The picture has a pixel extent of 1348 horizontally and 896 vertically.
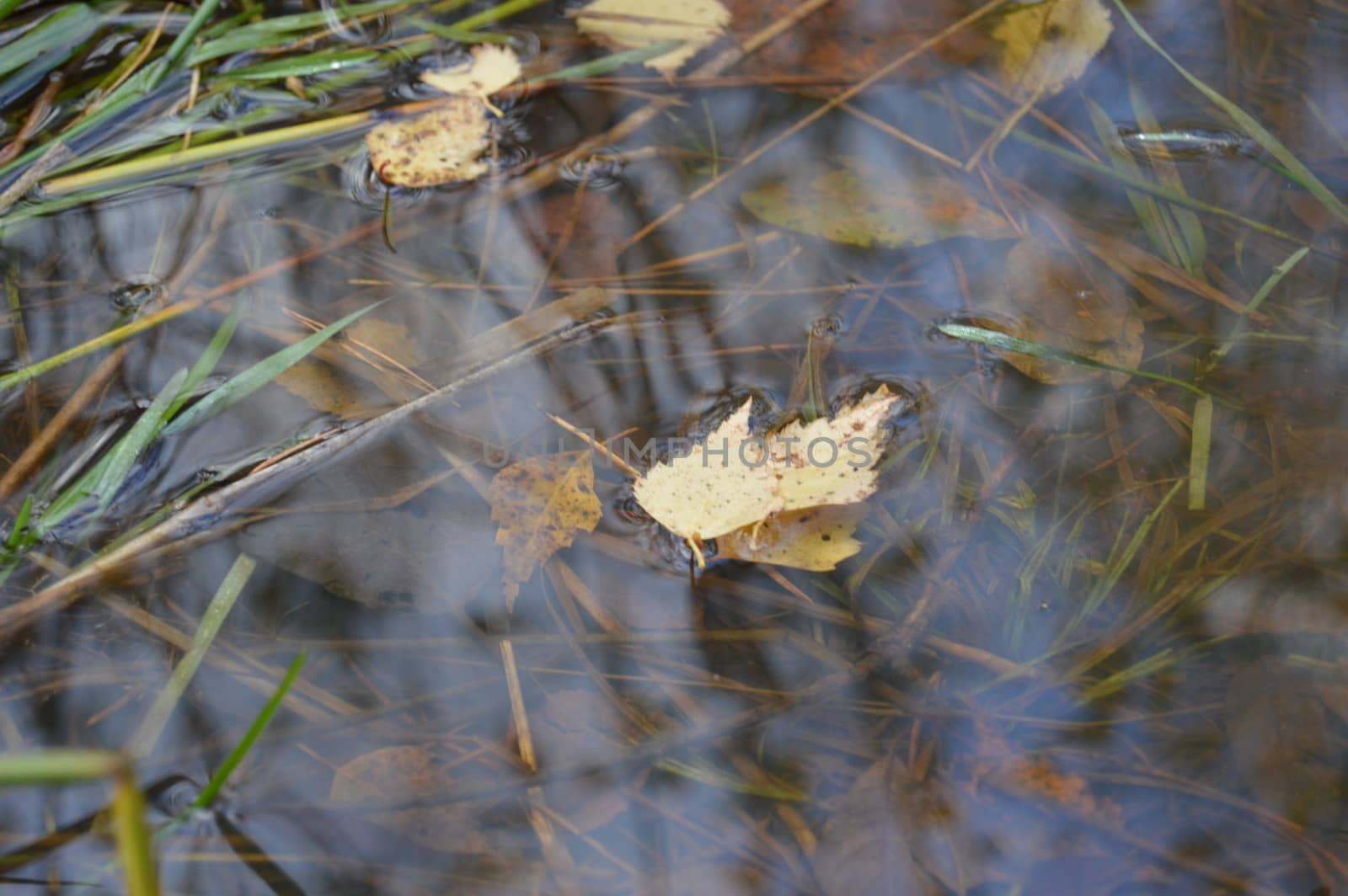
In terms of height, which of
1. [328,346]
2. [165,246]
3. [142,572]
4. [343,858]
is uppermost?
A: [165,246]

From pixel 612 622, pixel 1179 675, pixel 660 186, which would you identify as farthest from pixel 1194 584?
pixel 660 186

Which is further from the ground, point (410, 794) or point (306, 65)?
point (306, 65)

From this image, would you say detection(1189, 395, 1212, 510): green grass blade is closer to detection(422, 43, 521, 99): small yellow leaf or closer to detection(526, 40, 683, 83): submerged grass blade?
detection(526, 40, 683, 83): submerged grass blade

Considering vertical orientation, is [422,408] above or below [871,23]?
below

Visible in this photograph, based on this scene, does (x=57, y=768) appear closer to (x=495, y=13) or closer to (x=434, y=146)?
(x=434, y=146)

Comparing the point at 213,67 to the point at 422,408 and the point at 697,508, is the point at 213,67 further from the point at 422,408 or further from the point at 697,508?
the point at 697,508

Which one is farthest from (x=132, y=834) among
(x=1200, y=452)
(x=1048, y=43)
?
(x=1048, y=43)

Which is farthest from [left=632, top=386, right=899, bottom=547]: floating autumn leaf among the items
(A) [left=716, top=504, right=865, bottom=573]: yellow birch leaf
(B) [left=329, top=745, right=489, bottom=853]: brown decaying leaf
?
(B) [left=329, top=745, right=489, bottom=853]: brown decaying leaf
